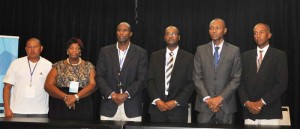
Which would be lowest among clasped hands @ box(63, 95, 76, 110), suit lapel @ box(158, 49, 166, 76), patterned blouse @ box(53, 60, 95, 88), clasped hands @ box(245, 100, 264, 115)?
clasped hands @ box(245, 100, 264, 115)

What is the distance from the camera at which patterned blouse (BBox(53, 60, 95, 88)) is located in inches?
159

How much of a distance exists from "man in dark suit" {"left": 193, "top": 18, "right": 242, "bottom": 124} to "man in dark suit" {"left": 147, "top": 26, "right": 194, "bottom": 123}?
0.13 meters

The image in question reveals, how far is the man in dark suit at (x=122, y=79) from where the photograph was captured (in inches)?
156

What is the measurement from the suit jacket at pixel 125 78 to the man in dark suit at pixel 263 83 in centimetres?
116

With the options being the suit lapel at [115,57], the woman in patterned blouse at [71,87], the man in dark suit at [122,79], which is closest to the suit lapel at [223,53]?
the man in dark suit at [122,79]

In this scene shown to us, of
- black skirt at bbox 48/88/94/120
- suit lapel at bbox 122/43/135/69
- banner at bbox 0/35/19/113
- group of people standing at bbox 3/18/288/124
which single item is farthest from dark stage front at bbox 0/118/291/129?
banner at bbox 0/35/19/113

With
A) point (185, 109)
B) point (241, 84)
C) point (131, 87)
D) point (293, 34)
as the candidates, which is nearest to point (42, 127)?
point (131, 87)

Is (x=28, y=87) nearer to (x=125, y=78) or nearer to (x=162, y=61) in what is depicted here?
(x=125, y=78)

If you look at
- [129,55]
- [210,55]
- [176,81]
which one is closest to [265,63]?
[210,55]

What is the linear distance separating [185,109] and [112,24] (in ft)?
8.99

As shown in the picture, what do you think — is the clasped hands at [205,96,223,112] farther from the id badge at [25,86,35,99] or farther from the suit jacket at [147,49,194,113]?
the id badge at [25,86,35,99]

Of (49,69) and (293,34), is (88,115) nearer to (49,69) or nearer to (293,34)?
(49,69)

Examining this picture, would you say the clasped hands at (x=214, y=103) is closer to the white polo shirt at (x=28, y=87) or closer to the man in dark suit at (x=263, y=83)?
the man in dark suit at (x=263, y=83)

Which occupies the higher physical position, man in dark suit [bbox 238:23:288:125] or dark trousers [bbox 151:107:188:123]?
man in dark suit [bbox 238:23:288:125]
